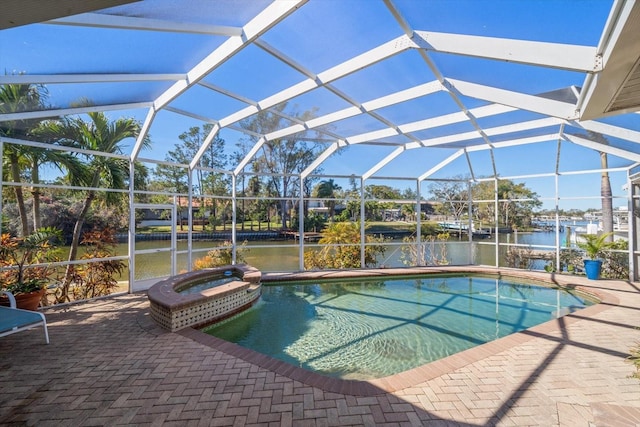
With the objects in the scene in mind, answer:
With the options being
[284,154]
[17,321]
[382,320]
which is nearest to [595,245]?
[382,320]

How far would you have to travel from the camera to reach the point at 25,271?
21.0 feet

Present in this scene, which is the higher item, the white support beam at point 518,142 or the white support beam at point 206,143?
the white support beam at point 518,142

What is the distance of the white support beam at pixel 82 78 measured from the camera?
14.0 feet

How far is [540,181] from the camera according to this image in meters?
10.6

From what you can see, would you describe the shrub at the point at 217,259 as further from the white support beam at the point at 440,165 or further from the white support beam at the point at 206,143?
the white support beam at the point at 440,165

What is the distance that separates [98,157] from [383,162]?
27.3ft

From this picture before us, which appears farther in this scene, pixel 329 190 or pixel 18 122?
pixel 329 190

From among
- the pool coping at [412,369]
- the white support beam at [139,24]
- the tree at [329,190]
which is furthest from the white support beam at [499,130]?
the white support beam at [139,24]

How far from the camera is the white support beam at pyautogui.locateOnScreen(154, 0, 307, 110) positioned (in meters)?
3.65

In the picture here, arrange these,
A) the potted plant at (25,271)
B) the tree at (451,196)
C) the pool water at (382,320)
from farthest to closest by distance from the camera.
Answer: the tree at (451,196)
the potted plant at (25,271)
the pool water at (382,320)

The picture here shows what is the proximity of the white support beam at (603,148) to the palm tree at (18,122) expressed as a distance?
40.3 feet

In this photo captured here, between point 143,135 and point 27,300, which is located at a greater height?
point 143,135

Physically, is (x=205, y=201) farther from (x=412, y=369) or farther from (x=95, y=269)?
(x=412, y=369)

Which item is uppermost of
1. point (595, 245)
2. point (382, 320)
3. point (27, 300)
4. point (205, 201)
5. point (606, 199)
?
point (205, 201)
